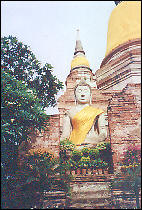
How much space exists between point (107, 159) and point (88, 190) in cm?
123

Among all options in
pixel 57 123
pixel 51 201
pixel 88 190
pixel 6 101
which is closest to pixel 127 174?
pixel 88 190

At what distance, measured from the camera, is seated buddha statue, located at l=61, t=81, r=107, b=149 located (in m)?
7.98

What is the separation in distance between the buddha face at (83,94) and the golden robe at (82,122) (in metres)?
0.40

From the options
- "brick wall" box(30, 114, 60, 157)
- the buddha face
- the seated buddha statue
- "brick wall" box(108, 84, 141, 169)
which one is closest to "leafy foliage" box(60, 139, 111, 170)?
"brick wall" box(30, 114, 60, 157)

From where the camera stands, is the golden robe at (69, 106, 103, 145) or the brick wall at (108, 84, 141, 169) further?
the golden robe at (69, 106, 103, 145)

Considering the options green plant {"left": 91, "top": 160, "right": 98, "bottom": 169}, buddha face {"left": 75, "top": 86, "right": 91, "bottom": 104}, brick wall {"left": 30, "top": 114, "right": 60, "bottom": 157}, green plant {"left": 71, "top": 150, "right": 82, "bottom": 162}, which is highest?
buddha face {"left": 75, "top": 86, "right": 91, "bottom": 104}

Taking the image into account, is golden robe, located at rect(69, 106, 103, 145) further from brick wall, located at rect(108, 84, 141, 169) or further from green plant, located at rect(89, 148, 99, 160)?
brick wall, located at rect(108, 84, 141, 169)

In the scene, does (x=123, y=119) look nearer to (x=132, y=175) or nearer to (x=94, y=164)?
(x=94, y=164)

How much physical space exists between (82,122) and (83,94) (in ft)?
4.21

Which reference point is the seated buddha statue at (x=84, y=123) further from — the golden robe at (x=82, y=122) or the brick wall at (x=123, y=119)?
the brick wall at (x=123, y=119)

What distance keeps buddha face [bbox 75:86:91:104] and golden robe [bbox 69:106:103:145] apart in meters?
0.40

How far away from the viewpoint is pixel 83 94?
30.2 ft

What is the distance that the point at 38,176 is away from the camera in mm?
5133

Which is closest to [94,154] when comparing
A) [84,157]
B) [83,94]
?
[84,157]
